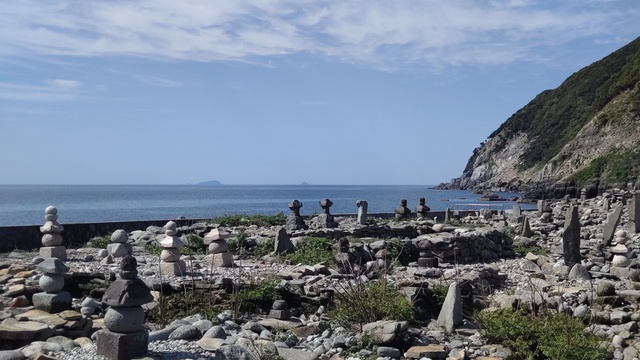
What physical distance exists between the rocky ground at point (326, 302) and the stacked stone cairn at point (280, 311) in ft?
0.34

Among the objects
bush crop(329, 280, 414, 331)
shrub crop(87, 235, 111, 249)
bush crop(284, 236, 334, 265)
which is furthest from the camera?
shrub crop(87, 235, 111, 249)

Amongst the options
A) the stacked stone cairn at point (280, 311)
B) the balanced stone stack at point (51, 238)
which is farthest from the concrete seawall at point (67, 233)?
the stacked stone cairn at point (280, 311)

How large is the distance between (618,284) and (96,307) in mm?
10704

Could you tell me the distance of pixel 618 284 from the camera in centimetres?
1375

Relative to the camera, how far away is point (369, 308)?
9.78 m

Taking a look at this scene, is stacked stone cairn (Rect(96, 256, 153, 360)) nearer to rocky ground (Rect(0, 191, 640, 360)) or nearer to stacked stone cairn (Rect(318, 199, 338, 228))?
rocky ground (Rect(0, 191, 640, 360))

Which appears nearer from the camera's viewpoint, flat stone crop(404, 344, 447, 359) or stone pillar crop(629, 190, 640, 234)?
flat stone crop(404, 344, 447, 359)

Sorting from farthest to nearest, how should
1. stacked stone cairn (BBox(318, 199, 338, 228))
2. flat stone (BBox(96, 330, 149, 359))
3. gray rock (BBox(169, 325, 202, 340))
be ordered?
stacked stone cairn (BBox(318, 199, 338, 228)), gray rock (BBox(169, 325, 202, 340)), flat stone (BBox(96, 330, 149, 359))

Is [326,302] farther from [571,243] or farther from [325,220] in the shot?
[325,220]

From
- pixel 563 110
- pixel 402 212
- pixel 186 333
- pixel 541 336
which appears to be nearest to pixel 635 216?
pixel 402 212

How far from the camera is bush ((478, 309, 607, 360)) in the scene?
316 inches

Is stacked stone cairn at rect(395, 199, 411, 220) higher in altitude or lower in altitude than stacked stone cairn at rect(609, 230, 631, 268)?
higher

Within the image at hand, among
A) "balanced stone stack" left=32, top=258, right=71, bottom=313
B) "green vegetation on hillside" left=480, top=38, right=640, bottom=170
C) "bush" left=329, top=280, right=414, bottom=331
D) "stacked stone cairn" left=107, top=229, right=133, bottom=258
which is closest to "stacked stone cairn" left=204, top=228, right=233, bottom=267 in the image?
"stacked stone cairn" left=107, top=229, right=133, bottom=258

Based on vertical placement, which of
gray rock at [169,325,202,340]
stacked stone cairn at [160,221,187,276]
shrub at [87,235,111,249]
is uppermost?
stacked stone cairn at [160,221,187,276]
